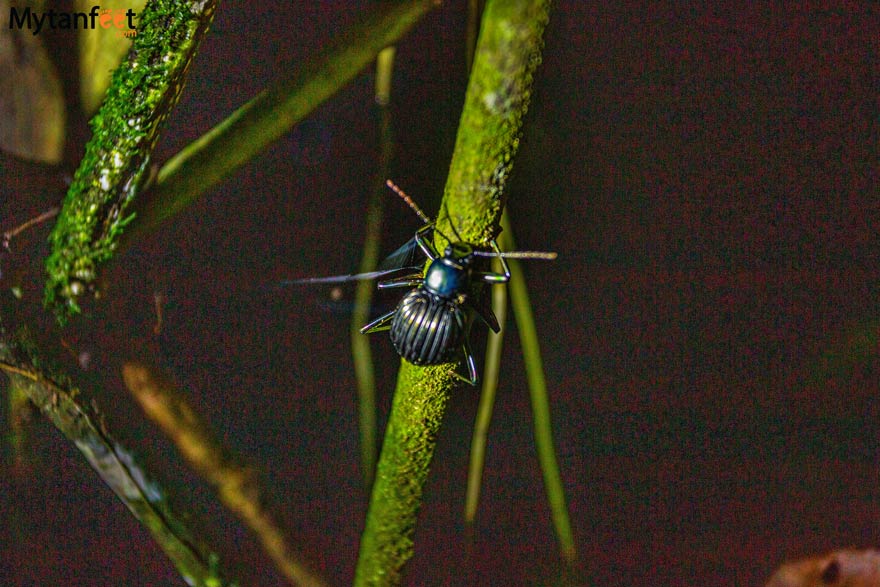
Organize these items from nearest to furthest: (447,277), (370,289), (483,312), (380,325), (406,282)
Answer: (447,277) < (483,312) < (406,282) < (380,325) < (370,289)

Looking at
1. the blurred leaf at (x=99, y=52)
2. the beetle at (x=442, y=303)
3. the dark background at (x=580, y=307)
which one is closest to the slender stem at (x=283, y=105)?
the dark background at (x=580, y=307)

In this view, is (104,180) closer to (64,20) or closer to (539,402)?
(64,20)

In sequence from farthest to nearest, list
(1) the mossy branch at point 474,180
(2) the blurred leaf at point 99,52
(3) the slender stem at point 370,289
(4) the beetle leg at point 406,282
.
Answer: (3) the slender stem at point 370,289 < (4) the beetle leg at point 406,282 < (2) the blurred leaf at point 99,52 < (1) the mossy branch at point 474,180

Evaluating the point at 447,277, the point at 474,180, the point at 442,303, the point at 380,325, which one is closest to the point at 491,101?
the point at 474,180

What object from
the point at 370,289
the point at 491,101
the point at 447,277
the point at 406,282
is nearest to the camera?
the point at 491,101

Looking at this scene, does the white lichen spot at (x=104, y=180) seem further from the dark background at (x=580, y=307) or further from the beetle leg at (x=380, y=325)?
the beetle leg at (x=380, y=325)

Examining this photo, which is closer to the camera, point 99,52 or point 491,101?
point 491,101

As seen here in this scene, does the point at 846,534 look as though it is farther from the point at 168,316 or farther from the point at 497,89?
the point at 168,316
